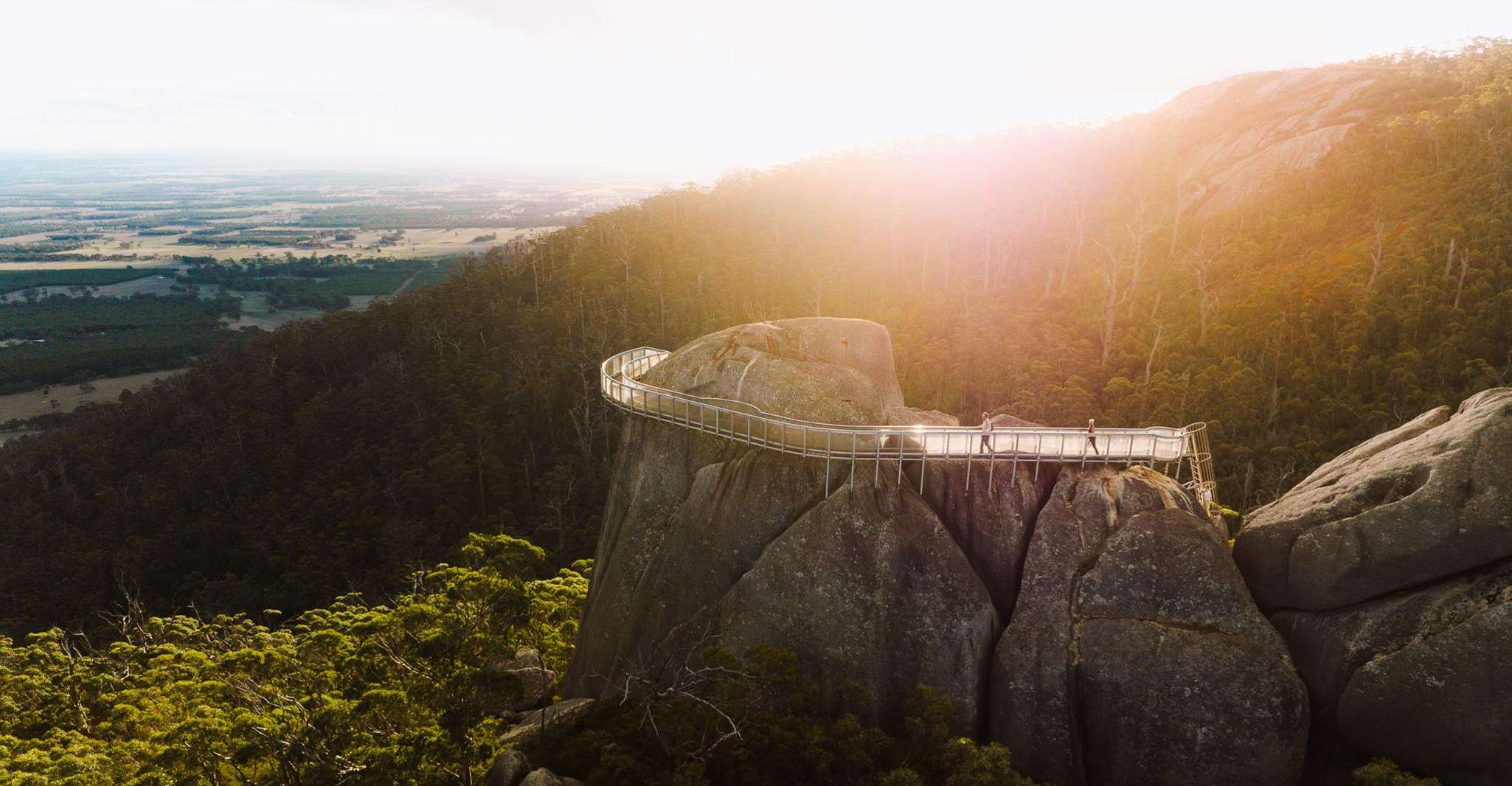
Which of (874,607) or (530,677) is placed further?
(530,677)

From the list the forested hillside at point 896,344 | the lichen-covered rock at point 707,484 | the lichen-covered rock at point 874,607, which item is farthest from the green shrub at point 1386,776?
the forested hillside at point 896,344

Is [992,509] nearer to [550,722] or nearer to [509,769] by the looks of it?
[550,722]

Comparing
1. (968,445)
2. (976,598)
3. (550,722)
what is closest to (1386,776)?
(976,598)

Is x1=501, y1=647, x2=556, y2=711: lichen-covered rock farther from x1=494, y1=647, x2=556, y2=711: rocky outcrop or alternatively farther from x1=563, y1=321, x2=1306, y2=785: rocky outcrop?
x1=563, y1=321, x2=1306, y2=785: rocky outcrop

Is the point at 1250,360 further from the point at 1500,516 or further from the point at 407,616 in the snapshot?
the point at 407,616

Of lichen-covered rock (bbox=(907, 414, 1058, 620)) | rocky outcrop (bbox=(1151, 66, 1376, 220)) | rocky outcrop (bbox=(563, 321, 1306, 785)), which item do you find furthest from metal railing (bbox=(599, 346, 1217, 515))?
rocky outcrop (bbox=(1151, 66, 1376, 220))

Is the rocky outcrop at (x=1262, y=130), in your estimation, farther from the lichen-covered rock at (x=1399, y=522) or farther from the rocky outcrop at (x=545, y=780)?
the rocky outcrop at (x=545, y=780)
